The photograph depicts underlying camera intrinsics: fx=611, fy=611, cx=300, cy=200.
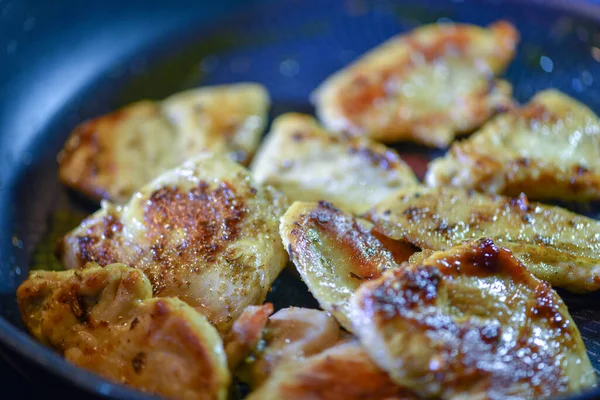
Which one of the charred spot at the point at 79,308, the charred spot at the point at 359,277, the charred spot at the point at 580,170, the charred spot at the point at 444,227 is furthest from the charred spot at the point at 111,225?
the charred spot at the point at 580,170

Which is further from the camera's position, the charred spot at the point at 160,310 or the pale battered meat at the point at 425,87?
the pale battered meat at the point at 425,87

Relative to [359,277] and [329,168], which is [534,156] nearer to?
[329,168]

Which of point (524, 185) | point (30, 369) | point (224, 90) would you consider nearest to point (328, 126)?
point (224, 90)

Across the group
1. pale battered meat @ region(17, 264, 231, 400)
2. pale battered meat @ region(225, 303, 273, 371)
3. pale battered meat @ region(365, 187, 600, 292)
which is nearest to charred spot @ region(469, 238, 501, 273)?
pale battered meat @ region(365, 187, 600, 292)

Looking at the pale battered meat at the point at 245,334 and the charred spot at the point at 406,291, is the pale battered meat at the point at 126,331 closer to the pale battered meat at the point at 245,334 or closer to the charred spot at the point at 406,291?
the pale battered meat at the point at 245,334

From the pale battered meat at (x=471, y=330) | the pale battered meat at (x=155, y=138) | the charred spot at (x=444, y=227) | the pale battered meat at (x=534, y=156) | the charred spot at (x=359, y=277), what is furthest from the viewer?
the pale battered meat at (x=155, y=138)

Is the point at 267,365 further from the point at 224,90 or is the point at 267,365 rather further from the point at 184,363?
the point at 224,90
